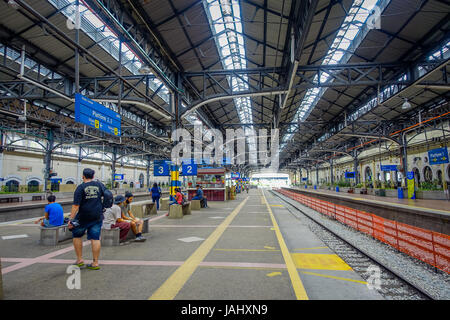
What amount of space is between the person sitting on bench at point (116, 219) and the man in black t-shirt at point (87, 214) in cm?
160

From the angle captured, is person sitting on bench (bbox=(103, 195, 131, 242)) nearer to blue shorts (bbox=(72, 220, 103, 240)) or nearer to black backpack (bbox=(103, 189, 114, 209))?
black backpack (bbox=(103, 189, 114, 209))

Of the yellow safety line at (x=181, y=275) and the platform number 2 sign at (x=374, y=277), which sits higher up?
the yellow safety line at (x=181, y=275)

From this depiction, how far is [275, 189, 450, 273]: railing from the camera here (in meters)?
4.89

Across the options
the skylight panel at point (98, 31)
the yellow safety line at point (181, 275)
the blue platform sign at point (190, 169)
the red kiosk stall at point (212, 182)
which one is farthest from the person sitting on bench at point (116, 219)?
the red kiosk stall at point (212, 182)

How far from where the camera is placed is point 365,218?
8.61 m

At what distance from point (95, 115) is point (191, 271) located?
682cm

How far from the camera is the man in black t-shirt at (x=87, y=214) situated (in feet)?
13.2

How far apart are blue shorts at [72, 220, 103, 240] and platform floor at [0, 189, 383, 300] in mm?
597

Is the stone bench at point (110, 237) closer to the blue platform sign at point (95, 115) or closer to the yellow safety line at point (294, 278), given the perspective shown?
the blue platform sign at point (95, 115)

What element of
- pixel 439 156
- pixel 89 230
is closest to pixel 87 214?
pixel 89 230

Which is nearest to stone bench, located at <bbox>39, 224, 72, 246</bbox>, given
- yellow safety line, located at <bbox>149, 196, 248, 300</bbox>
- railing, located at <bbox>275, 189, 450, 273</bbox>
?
yellow safety line, located at <bbox>149, 196, 248, 300</bbox>

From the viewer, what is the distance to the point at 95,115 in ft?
27.5
